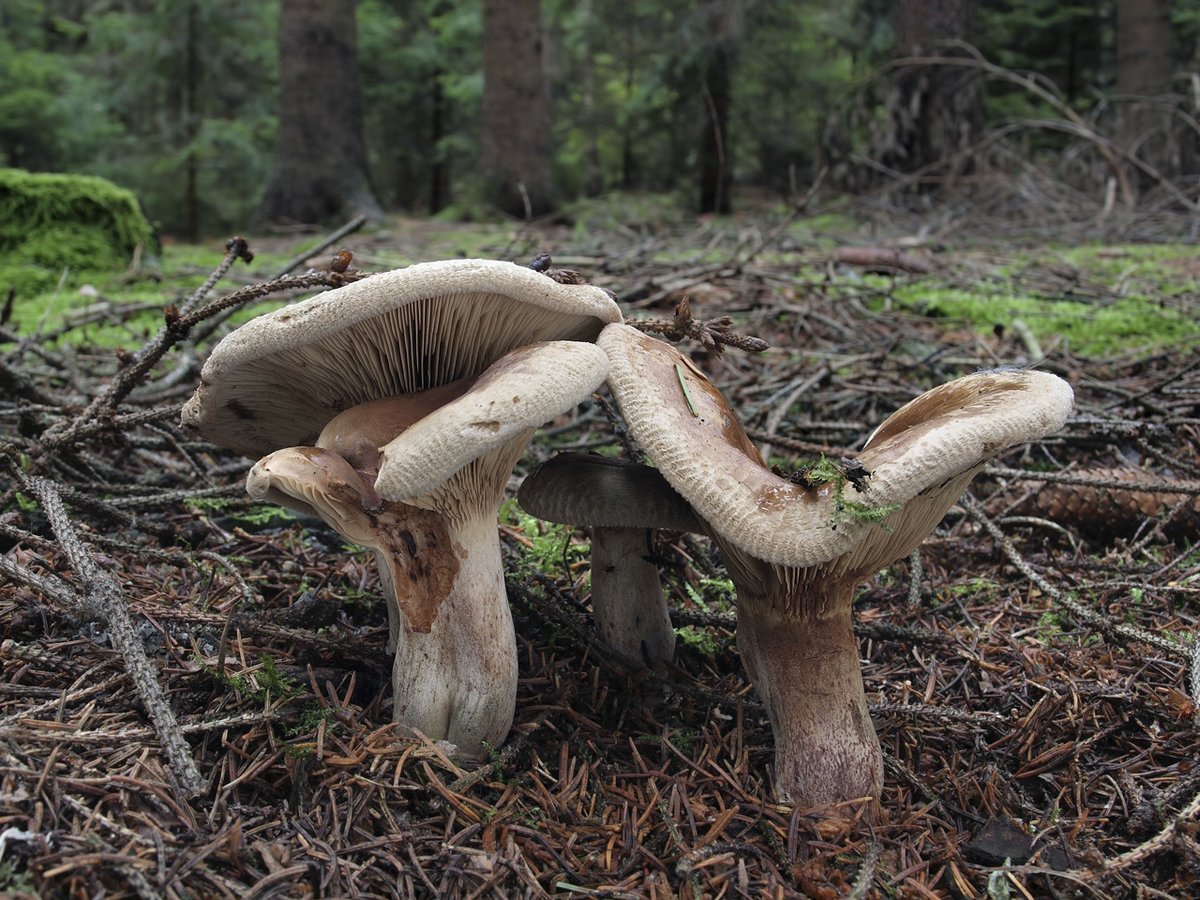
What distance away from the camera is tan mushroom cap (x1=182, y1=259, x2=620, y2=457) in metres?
1.81

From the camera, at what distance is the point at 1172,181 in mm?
9797

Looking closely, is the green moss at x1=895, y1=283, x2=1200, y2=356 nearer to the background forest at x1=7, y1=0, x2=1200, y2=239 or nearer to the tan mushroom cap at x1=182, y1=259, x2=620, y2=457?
the background forest at x1=7, y1=0, x2=1200, y2=239

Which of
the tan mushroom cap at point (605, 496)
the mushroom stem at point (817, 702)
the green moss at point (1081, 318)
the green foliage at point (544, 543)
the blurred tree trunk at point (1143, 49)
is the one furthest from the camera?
the blurred tree trunk at point (1143, 49)

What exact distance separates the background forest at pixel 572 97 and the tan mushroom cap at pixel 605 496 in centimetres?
315

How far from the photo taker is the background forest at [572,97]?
10539 mm

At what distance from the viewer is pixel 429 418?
5.98 ft

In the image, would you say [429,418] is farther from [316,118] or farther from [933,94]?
[933,94]

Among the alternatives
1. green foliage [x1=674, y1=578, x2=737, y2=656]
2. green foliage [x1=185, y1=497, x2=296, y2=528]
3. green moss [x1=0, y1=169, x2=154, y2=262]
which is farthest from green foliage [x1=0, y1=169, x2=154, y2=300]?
green foliage [x1=674, y1=578, x2=737, y2=656]

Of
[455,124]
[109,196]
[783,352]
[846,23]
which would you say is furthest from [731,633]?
[455,124]

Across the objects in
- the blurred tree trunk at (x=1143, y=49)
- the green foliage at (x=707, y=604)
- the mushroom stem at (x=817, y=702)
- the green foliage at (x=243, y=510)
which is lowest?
the green foliage at (x=707, y=604)

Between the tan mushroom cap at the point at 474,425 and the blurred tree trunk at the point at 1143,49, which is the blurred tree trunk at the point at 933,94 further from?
the tan mushroom cap at the point at 474,425

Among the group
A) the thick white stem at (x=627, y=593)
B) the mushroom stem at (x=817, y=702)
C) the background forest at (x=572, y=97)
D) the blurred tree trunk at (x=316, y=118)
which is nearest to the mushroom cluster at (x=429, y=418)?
the thick white stem at (x=627, y=593)

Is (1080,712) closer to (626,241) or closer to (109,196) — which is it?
(626,241)

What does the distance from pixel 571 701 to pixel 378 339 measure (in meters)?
1.14
